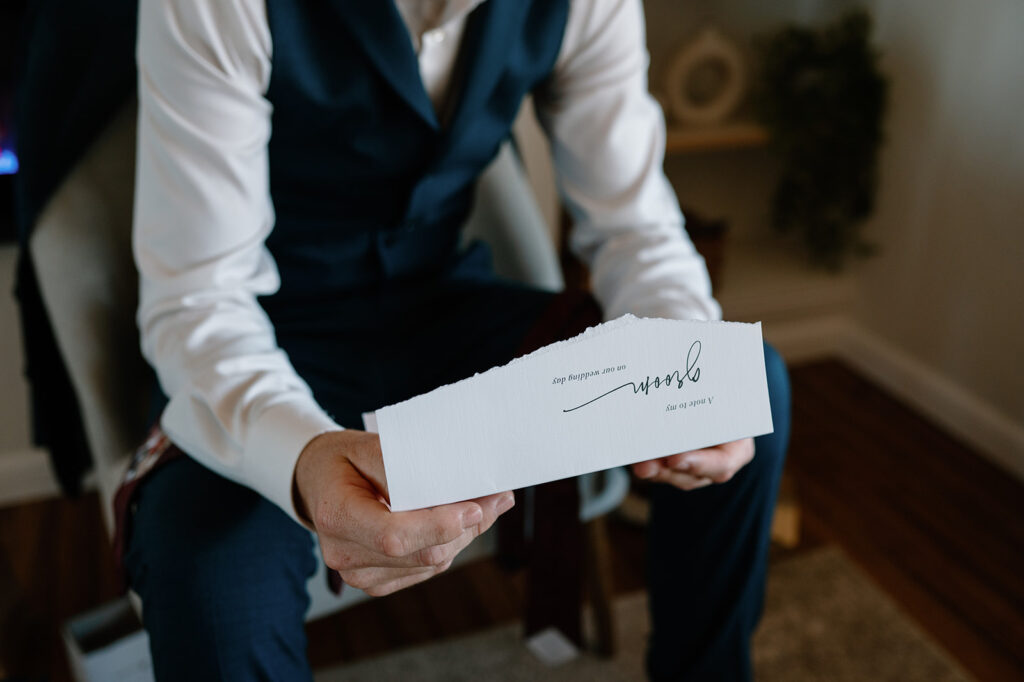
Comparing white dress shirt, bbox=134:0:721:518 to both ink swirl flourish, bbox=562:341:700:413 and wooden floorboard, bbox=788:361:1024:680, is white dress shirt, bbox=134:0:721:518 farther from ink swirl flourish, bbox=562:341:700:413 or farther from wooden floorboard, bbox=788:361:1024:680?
wooden floorboard, bbox=788:361:1024:680

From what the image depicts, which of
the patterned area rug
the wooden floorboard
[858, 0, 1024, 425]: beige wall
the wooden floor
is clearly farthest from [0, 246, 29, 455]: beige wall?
[858, 0, 1024, 425]: beige wall

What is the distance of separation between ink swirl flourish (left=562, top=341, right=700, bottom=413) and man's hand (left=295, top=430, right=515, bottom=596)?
4.0 inches

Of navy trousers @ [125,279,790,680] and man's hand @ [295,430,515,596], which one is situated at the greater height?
man's hand @ [295,430,515,596]

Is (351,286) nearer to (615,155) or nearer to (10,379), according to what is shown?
(615,155)

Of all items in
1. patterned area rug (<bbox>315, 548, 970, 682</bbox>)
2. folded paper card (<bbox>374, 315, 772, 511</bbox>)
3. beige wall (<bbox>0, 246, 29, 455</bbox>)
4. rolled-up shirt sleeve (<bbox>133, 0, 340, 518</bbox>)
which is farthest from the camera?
beige wall (<bbox>0, 246, 29, 455</bbox>)

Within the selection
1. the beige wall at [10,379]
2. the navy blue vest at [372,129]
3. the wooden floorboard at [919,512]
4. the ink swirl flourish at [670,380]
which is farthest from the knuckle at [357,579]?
the beige wall at [10,379]

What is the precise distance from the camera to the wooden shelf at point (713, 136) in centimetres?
182

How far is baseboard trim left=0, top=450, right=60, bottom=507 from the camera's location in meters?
1.57

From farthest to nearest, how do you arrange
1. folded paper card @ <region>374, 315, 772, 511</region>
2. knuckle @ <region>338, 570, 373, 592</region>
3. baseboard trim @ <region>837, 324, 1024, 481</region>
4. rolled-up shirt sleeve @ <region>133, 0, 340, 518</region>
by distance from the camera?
baseboard trim @ <region>837, 324, 1024, 481</region>, rolled-up shirt sleeve @ <region>133, 0, 340, 518</region>, knuckle @ <region>338, 570, 373, 592</region>, folded paper card @ <region>374, 315, 772, 511</region>

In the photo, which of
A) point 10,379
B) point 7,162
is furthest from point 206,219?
point 10,379

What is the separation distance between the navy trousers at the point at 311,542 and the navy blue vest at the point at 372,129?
6 centimetres

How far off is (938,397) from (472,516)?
1576mm

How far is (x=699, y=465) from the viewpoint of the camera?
2.38 ft

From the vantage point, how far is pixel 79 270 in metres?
0.92
